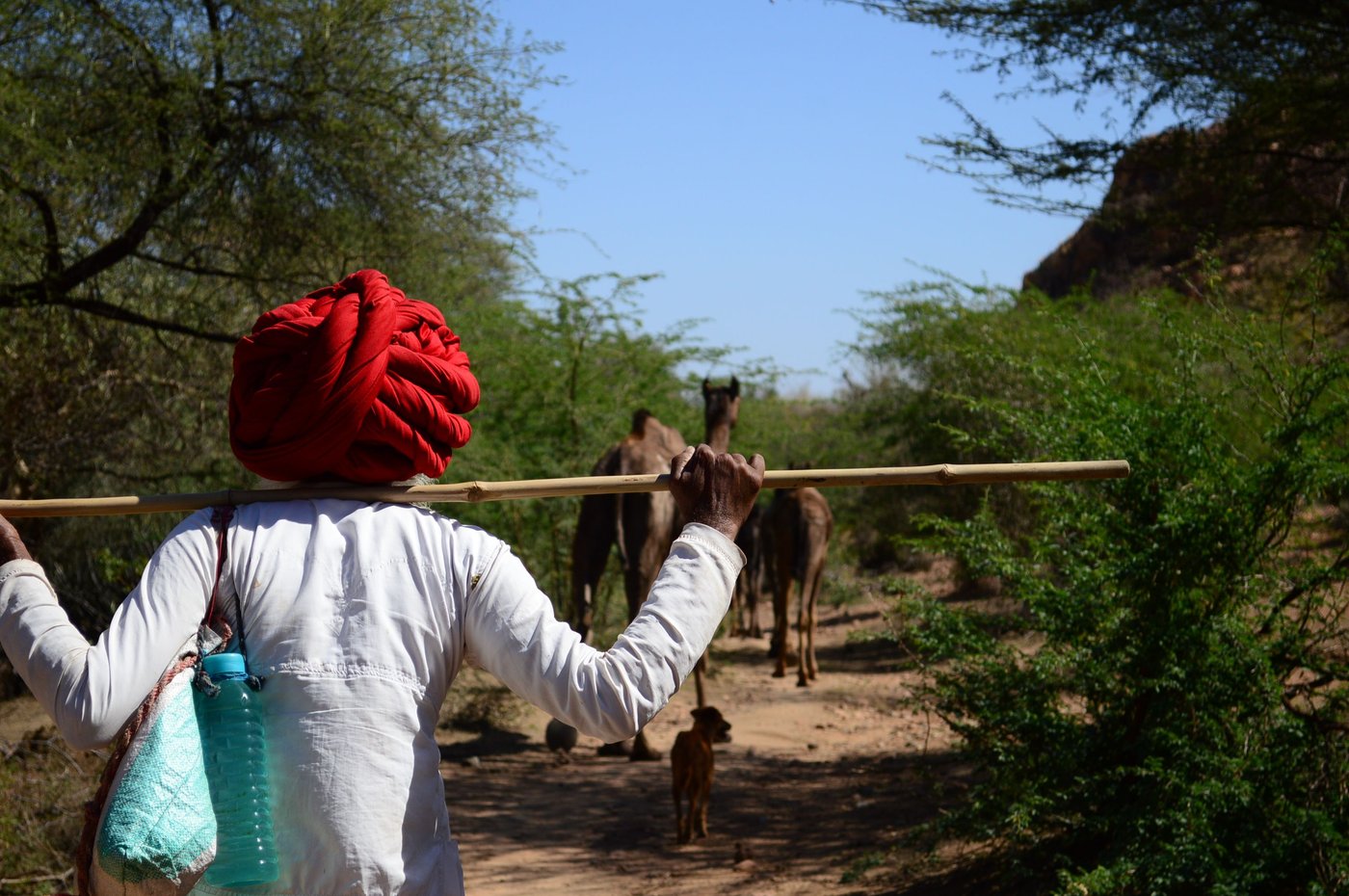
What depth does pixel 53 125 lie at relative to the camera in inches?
307

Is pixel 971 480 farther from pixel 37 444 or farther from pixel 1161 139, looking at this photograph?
pixel 37 444

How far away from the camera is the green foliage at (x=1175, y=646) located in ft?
14.7

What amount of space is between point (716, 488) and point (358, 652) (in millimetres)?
685

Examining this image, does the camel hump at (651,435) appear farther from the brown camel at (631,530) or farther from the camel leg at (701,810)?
the camel leg at (701,810)

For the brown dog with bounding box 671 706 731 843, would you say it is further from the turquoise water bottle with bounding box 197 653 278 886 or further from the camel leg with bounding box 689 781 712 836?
the turquoise water bottle with bounding box 197 653 278 886

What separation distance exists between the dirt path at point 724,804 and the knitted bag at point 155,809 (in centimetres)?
428

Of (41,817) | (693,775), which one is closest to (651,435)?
(693,775)

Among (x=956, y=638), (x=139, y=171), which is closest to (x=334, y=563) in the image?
(x=956, y=638)

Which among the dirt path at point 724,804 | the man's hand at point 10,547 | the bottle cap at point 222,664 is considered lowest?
the dirt path at point 724,804

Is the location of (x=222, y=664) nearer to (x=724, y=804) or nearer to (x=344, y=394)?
(x=344, y=394)

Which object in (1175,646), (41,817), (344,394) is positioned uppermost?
(344,394)

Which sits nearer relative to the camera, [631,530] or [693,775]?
[693,775]

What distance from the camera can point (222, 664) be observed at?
2.04 meters

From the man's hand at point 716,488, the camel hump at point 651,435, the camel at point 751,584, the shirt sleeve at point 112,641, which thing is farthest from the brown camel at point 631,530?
the camel at point 751,584
